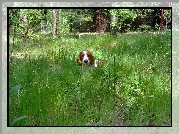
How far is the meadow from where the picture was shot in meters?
3.80

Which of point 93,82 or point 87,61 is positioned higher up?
point 87,61

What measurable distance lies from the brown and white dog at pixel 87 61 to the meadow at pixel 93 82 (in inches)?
1.1

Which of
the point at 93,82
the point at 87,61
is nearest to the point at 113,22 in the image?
the point at 87,61

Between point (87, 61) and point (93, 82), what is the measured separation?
0.15 m

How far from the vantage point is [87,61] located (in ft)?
12.7

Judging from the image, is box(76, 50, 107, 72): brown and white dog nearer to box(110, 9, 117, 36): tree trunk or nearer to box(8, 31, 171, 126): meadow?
box(8, 31, 171, 126): meadow

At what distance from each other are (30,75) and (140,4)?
869mm

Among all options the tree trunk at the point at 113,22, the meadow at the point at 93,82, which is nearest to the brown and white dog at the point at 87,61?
the meadow at the point at 93,82

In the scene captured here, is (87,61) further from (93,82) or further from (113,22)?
(113,22)

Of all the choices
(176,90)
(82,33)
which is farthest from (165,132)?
(82,33)

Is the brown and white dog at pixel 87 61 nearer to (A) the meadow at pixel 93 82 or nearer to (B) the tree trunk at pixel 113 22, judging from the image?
(A) the meadow at pixel 93 82

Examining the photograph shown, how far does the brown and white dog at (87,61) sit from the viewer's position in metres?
3.85

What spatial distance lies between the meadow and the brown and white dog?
29 mm

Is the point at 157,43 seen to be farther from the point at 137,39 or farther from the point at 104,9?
the point at 104,9
